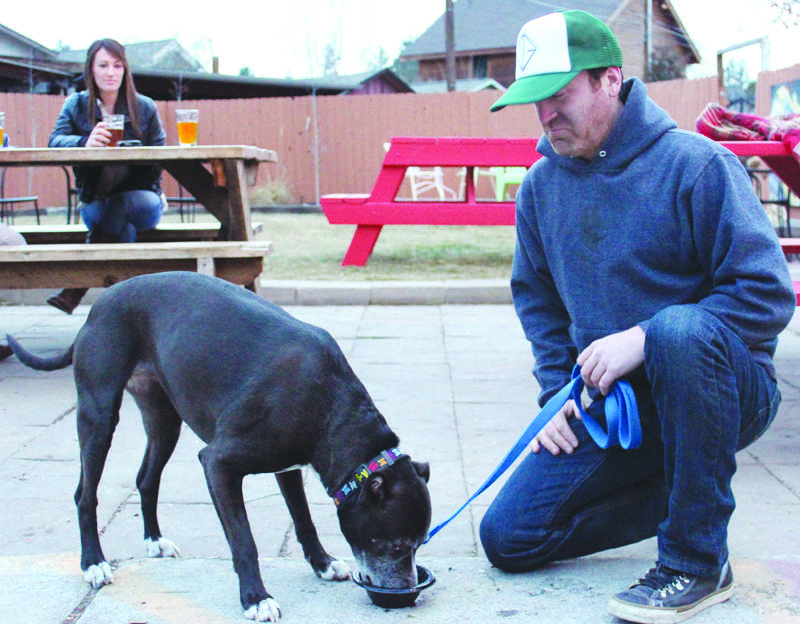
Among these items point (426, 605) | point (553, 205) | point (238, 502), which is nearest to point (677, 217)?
point (553, 205)

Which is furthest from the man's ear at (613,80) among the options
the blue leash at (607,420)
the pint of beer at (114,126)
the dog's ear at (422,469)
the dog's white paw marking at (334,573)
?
the pint of beer at (114,126)

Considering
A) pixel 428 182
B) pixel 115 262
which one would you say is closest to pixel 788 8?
pixel 428 182

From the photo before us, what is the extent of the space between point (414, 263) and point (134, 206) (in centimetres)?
434

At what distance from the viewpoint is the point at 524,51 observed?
8.47 feet

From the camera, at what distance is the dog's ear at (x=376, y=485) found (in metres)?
2.31

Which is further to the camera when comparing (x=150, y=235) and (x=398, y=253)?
(x=398, y=253)

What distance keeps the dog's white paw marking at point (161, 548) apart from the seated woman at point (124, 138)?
10.2 ft

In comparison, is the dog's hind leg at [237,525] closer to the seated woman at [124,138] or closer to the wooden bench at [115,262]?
the wooden bench at [115,262]

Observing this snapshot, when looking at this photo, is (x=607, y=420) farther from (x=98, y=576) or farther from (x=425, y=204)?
(x=425, y=204)

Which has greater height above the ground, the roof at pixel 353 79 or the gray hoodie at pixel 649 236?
the roof at pixel 353 79

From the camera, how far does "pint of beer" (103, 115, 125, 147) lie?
5.37 meters

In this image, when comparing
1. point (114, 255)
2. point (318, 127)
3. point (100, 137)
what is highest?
point (318, 127)

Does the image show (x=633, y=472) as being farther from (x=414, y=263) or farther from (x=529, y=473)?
(x=414, y=263)

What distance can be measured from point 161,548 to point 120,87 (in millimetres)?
3818
